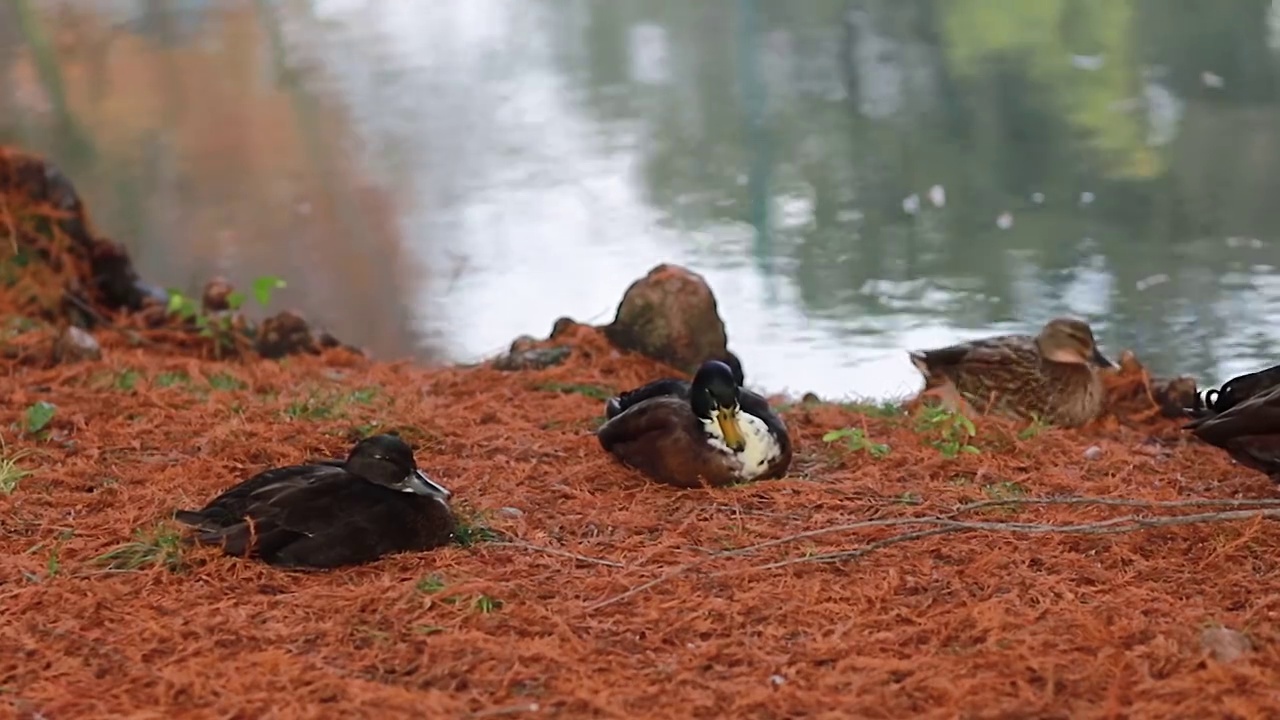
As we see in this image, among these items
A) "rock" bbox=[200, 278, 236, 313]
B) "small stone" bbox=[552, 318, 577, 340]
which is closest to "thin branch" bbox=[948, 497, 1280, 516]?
"small stone" bbox=[552, 318, 577, 340]

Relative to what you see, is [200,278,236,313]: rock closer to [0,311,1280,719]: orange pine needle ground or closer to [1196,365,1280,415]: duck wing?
[0,311,1280,719]: orange pine needle ground

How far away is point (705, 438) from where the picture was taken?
3529 mm

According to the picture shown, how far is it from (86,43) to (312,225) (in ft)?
14.8

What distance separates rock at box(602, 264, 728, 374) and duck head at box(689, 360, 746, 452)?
1.71 meters

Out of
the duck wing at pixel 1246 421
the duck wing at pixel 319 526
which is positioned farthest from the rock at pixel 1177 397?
the duck wing at pixel 319 526

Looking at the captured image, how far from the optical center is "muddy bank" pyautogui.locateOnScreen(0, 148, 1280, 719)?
7.52ft

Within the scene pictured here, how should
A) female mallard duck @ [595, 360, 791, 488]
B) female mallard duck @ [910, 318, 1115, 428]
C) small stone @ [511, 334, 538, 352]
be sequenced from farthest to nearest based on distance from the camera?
1. small stone @ [511, 334, 538, 352]
2. female mallard duck @ [910, 318, 1115, 428]
3. female mallard duck @ [595, 360, 791, 488]

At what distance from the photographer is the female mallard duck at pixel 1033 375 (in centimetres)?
446

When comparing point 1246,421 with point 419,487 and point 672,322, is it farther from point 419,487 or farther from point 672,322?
point 672,322

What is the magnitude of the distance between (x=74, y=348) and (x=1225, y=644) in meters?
4.35

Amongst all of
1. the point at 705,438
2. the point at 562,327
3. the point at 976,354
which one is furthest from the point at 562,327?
the point at 705,438

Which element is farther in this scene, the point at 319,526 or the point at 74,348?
the point at 74,348

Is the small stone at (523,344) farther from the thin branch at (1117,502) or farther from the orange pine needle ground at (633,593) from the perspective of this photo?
the thin branch at (1117,502)

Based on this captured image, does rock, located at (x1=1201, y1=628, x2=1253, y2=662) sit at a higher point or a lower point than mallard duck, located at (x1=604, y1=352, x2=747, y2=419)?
higher
